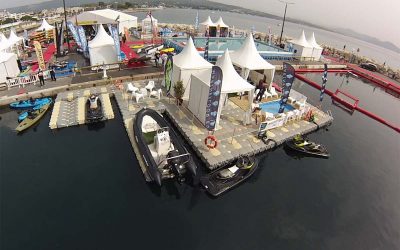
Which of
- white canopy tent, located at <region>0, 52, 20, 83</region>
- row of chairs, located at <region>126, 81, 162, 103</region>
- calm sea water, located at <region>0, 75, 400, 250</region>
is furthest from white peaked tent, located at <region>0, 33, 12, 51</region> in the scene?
row of chairs, located at <region>126, 81, 162, 103</region>

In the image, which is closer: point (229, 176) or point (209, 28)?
point (229, 176)

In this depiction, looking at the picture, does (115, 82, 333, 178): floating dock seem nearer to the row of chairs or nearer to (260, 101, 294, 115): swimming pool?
the row of chairs

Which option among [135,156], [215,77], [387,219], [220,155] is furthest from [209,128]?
[387,219]

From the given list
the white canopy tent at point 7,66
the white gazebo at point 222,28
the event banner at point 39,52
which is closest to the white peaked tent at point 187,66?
the event banner at point 39,52

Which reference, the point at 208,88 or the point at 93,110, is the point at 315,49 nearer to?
the point at 208,88

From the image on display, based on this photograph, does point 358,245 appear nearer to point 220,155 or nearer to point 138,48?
point 220,155

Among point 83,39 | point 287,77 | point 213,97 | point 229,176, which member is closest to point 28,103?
point 83,39
